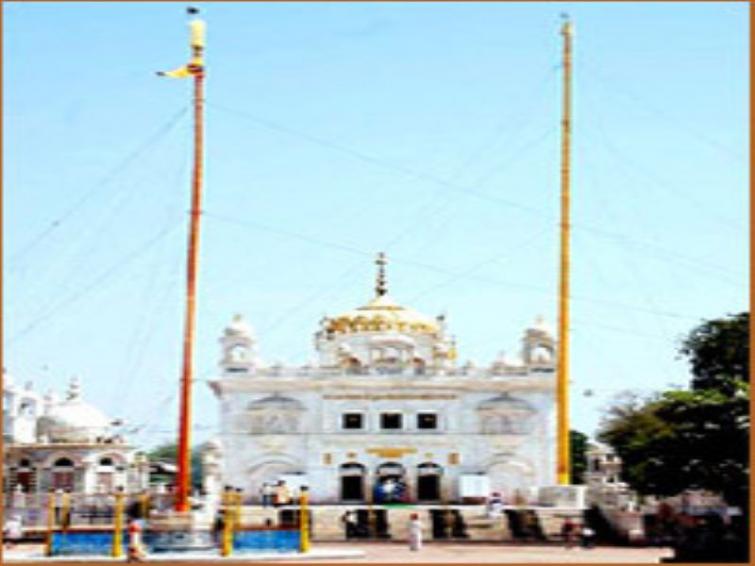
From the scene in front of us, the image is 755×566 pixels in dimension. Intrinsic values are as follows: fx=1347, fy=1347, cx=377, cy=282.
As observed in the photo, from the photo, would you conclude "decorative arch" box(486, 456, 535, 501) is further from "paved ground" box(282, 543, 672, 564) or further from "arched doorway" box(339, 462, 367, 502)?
"paved ground" box(282, 543, 672, 564)

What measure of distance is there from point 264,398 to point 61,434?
8.88m

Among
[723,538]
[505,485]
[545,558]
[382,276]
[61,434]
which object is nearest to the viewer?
[723,538]

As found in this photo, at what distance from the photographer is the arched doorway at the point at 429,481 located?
47.4 meters

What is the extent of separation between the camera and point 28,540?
3775 centimetres

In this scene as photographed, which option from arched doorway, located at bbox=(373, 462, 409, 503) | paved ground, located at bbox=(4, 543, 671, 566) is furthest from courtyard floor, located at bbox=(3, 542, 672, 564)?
arched doorway, located at bbox=(373, 462, 409, 503)

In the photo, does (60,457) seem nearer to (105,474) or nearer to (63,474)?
(63,474)

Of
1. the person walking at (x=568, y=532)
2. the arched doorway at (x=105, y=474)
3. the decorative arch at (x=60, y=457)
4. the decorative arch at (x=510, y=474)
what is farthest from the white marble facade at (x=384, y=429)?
the person walking at (x=568, y=532)

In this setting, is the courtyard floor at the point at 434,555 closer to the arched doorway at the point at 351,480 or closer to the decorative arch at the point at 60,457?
the arched doorway at the point at 351,480

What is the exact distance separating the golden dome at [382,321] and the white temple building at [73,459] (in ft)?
30.1

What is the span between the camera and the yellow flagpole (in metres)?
40.4

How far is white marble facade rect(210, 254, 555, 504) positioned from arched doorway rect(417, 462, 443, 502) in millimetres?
35

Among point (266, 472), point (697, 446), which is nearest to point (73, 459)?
point (266, 472)

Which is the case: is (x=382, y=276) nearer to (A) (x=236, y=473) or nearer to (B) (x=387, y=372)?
(B) (x=387, y=372)

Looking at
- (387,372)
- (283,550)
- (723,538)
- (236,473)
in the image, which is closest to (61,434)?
(236,473)
